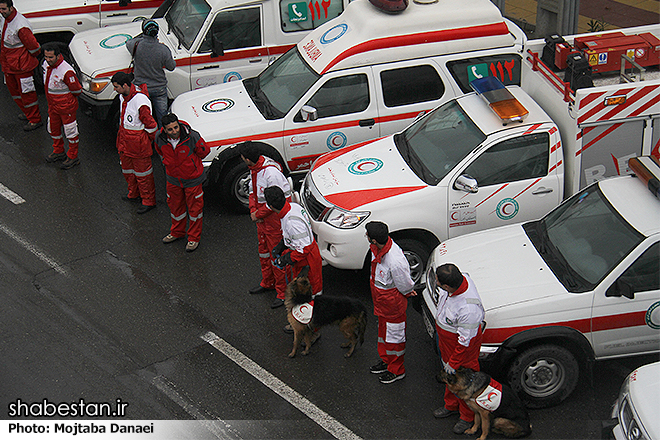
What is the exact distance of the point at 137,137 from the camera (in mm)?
9180

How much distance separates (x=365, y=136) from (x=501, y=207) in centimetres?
231

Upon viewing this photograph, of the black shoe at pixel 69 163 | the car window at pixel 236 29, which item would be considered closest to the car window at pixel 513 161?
the car window at pixel 236 29

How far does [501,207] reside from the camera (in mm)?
7711

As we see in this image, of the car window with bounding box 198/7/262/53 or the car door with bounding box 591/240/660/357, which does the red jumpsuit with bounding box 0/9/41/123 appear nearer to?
the car window with bounding box 198/7/262/53

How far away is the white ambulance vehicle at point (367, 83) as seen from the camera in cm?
905

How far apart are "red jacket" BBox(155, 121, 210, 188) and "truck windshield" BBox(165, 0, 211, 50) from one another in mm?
2731

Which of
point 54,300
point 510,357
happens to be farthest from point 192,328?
point 510,357

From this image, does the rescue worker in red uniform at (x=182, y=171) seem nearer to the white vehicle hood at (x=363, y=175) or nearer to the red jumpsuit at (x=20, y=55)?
the white vehicle hood at (x=363, y=175)

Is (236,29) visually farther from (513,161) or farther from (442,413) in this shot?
(442,413)

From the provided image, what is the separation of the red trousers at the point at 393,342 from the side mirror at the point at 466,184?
1634 millimetres

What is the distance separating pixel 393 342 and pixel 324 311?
73 centimetres

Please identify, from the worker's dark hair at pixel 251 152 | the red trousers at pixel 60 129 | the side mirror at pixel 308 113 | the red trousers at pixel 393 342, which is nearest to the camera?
the red trousers at pixel 393 342

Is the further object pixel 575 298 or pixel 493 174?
pixel 493 174

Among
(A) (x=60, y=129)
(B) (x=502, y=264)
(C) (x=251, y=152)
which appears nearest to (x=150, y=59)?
(A) (x=60, y=129)
